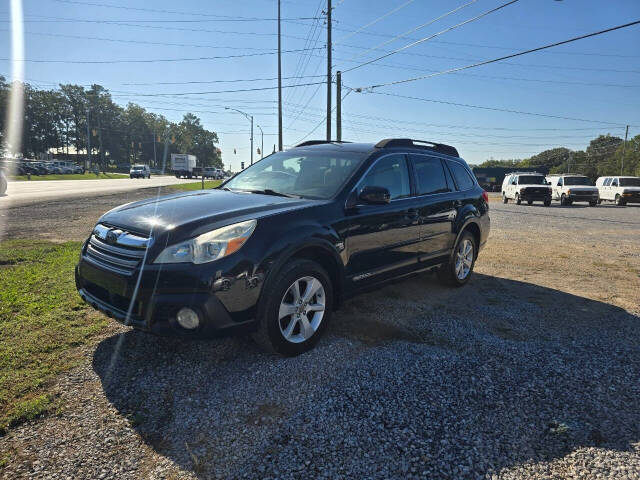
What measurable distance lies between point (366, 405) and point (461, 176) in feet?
12.6

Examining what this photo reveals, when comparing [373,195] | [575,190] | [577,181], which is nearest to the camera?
[373,195]

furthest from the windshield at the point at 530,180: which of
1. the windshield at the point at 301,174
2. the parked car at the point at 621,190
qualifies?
the windshield at the point at 301,174

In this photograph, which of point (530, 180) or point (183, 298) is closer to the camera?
point (183, 298)

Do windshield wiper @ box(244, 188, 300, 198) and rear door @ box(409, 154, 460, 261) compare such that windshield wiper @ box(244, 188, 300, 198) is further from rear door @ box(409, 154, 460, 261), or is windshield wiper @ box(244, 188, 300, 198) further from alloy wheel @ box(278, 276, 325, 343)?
rear door @ box(409, 154, 460, 261)

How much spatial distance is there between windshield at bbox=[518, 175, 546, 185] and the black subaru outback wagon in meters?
22.9

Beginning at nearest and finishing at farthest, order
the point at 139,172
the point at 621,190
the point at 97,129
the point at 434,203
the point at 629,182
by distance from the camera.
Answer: the point at 434,203
the point at 621,190
the point at 629,182
the point at 139,172
the point at 97,129

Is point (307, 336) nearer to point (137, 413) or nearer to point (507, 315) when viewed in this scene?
point (137, 413)

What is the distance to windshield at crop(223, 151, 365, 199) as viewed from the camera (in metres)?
3.89

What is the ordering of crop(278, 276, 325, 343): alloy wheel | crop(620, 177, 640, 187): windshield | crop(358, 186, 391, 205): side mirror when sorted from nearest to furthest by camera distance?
crop(278, 276, 325, 343): alloy wheel
crop(358, 186, 391, 205): side mirror
crop(620, 177, 640, 187): windshield

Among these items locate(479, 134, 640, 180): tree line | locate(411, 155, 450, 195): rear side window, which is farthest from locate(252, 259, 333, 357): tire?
locate(479, 134, 640, 180): tree line

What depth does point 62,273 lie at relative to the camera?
5.36 metres

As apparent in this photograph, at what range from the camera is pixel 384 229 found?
4.00m

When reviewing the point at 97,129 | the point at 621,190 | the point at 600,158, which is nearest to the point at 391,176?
the point at 621,190

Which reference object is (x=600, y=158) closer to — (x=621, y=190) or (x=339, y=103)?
(x=621, y=190)
